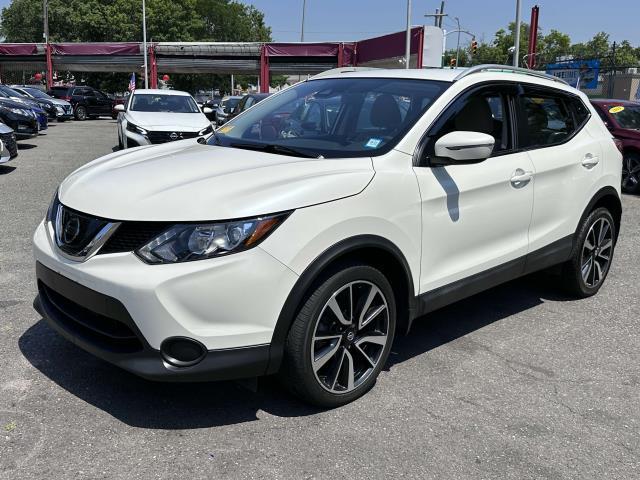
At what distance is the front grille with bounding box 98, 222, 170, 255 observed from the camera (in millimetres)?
2773

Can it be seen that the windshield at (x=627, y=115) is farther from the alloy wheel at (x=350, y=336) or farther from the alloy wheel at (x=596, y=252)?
the alloy wheel at (x=350, y=336)

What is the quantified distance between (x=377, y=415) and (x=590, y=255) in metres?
2.78

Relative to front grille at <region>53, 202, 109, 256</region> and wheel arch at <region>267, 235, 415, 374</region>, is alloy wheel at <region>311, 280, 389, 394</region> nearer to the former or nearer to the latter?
wheel arch at <region>267, 235, 415, 374</region>

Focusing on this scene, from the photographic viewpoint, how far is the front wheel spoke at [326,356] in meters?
3.08

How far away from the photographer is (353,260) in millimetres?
3197

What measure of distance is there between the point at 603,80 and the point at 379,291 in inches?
1367

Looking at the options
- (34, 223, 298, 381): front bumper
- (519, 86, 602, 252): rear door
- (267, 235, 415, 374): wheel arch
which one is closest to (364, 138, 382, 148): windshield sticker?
(267, 235, 415, 374): wheel arch

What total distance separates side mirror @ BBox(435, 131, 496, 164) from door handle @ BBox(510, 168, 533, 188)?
0.65 metres

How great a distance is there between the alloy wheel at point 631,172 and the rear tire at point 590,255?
615 cm

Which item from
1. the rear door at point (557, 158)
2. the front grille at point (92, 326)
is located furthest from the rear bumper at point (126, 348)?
the rear door at point (557, 158)

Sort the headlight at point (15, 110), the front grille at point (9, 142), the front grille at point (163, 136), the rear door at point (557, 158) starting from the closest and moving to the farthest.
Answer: the rear door at point (557, 158) → the front grille at point (9, 142) → the front grille at point (163, 136) → the headlight at point (15, 110)

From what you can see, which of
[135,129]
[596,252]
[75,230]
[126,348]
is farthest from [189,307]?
[135,129]

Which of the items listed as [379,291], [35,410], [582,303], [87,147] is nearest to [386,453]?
[379,291]

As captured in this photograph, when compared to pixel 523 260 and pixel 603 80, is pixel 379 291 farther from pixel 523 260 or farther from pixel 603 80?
pixel 603 80
